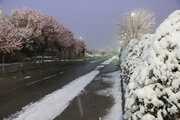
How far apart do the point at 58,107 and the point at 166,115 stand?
18.3ft

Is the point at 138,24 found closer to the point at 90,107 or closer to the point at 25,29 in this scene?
the point at 25,29

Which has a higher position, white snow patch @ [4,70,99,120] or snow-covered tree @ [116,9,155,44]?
snow-covered tree @ [116,9,155,44]

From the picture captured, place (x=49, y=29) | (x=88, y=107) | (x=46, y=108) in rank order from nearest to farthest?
(x=46, y=108)
(x=88, y=107)
(x=49, y=29)

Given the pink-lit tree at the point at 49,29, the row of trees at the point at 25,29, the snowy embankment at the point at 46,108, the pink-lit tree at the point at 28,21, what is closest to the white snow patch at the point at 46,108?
the snowy embankment at the point at 46,108

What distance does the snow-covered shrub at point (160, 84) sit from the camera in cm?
260

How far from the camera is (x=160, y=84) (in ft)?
9.09

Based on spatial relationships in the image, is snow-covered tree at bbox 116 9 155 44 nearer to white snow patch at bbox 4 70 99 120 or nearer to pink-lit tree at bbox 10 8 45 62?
pink-lit tree at bbox 10 8 45 62

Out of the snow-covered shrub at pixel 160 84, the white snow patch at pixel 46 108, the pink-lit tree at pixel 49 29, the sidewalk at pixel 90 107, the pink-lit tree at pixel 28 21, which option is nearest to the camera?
the snow-covered shrub at pixel 160 84

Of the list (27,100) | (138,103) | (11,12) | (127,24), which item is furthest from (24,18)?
(138,103)

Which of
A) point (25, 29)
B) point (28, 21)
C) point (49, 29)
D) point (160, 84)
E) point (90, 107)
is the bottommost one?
point (90, 107)

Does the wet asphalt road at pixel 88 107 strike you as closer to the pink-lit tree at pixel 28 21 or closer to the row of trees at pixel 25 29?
the row of trees at pixel 25 29

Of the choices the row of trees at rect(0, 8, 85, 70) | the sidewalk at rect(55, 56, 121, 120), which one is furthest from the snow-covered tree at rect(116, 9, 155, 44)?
the sidewalk at rect(55, 56, 121, 120)

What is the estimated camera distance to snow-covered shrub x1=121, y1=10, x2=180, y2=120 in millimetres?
2598

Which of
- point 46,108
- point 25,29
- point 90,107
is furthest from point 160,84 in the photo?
point 25,29
